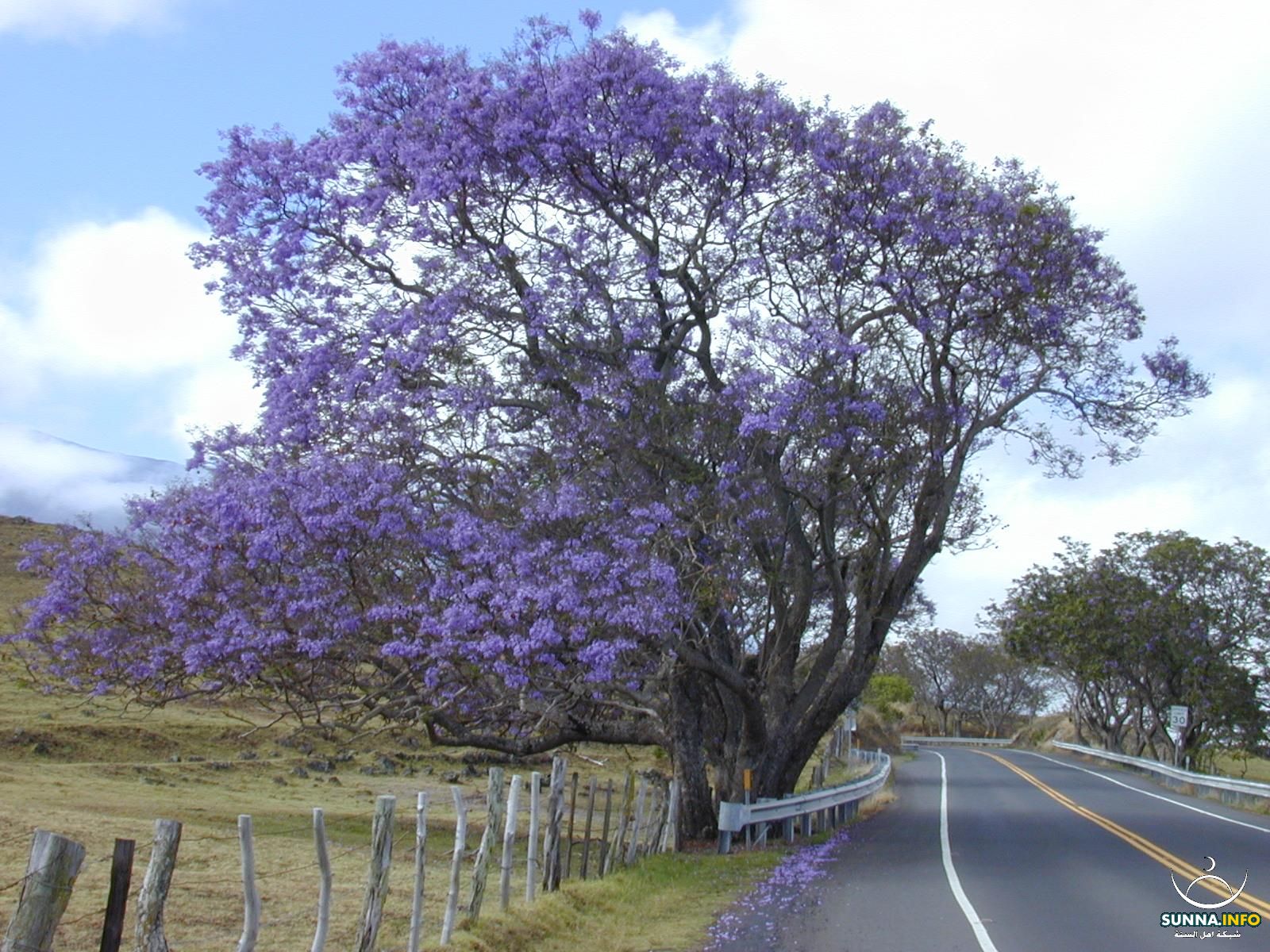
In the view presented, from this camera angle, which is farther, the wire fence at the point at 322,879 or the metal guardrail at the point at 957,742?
the metal guardrail at the point at 957,742

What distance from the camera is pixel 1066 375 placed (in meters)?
21.8

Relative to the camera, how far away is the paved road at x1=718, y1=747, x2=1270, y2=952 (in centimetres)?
1171

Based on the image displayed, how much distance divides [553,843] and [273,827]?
913 cm

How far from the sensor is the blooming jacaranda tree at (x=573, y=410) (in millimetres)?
16000

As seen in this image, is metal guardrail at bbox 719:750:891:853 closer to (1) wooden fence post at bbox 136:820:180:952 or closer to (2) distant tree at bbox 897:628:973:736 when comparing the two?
(1) wooden fence post at bbox 136:820:180:952

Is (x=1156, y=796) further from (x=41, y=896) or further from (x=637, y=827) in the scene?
(x=41, y=896)

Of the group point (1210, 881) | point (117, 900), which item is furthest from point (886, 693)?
point (117, 900)

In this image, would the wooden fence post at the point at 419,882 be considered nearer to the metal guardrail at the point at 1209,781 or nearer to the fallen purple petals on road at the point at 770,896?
the fallen purple petals on road at the point at 770,896

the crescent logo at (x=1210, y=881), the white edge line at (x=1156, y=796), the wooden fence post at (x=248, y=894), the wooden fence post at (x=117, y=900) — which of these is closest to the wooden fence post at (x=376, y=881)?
the wooden fence post at (x=248, y=894)

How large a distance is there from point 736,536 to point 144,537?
26.8 feet

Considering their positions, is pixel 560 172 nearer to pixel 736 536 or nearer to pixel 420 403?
pixel 420 403

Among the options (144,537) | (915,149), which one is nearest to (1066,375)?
(915,149)

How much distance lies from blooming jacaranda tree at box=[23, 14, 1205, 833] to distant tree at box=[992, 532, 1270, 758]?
28973mm

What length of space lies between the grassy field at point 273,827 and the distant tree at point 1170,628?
55.9ft
